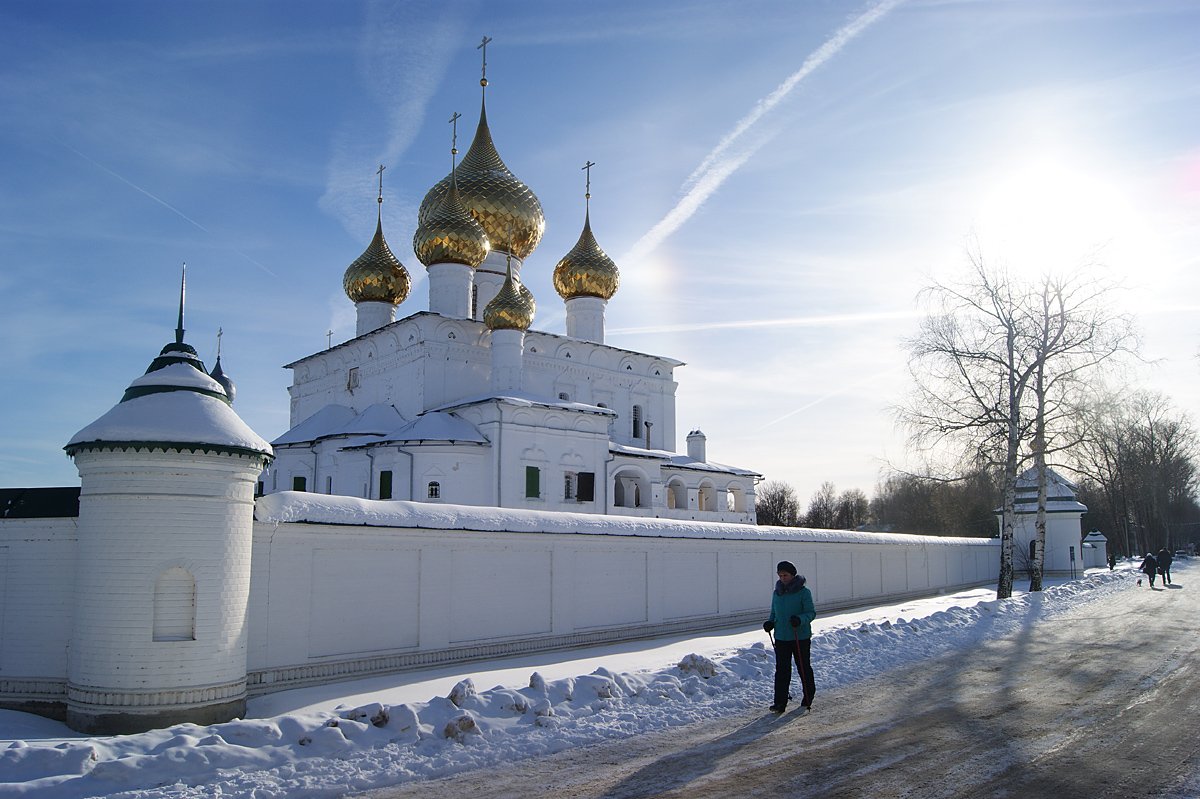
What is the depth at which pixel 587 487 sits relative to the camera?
27.6 meters

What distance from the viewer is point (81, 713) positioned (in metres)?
8.19

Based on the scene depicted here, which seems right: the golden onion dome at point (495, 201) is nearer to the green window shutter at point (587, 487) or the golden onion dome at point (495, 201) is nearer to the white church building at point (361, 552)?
the white church building at point (361, 552)

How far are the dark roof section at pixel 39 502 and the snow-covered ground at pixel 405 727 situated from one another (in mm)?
2017

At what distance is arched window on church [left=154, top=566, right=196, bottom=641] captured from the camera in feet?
27.5

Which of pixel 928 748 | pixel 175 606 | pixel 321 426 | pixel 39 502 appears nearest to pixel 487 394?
pixel 321 426

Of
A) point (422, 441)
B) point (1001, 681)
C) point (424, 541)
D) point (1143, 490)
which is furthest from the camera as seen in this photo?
point (1143, 490)

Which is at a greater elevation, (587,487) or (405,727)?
(587,487)

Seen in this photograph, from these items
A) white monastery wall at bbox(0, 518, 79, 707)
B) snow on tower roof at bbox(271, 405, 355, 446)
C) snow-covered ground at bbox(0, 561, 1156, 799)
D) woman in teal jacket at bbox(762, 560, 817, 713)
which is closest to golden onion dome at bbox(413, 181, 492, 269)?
snow on tower roof at bbox(271, 405, 355, 446)

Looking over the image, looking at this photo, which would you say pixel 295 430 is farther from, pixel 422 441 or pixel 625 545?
pixel 625 545

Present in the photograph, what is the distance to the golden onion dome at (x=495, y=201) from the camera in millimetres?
31641

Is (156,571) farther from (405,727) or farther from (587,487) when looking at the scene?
(587,487)

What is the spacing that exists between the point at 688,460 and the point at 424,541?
2410 cm

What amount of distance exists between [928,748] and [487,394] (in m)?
21.5

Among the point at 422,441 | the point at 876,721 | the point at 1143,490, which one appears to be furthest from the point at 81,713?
the point at 1143,490
